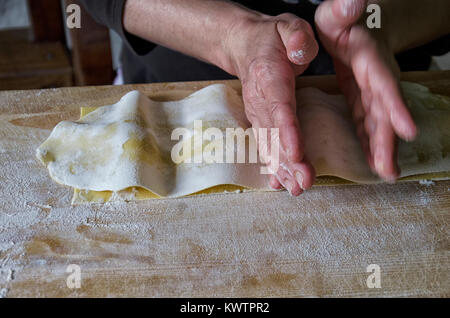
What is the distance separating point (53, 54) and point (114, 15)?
51.9 inches

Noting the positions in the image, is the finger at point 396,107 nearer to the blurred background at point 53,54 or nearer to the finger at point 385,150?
the finger at point 385,150

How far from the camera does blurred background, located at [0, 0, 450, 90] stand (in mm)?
1839

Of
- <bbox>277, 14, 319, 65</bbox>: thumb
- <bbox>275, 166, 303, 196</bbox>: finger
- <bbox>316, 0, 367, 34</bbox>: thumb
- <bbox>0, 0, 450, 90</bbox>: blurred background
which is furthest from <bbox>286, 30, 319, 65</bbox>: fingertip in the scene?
<bbox>0, 0, 450, 90</bbox>: blurred background

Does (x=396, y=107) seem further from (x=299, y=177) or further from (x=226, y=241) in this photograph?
(x=226, y=241)

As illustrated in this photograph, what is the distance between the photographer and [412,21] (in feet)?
3.77

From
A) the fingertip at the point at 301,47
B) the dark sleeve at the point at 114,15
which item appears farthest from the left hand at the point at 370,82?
the dark sleeve at the point at 114,15

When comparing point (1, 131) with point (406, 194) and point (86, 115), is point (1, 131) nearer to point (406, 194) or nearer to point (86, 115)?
point (86, 115)

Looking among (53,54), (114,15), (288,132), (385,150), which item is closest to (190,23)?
(114,15)

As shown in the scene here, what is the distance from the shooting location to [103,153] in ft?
3.06

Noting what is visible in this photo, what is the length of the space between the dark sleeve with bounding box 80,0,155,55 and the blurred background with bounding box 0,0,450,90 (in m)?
0.54

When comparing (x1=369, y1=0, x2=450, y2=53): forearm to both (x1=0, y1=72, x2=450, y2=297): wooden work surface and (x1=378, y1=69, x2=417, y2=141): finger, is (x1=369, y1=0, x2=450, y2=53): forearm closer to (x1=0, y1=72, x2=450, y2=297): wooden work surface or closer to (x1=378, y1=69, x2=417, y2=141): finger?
(x1=378, y1=69, x2=417, y2=141): finger

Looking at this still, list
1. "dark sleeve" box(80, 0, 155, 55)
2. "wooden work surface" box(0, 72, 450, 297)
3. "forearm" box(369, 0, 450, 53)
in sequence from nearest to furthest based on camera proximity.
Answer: "wooden work surface" box(0, 72, 450, 297) < "forearm" box(369, 0, 450, 53) < "dark sleeve" box(80, 0, 155, 55)

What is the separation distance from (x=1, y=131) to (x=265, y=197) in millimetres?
622

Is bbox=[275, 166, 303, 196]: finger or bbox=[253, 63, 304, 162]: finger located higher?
bbox=[253, 63, 304, 162]: finger
